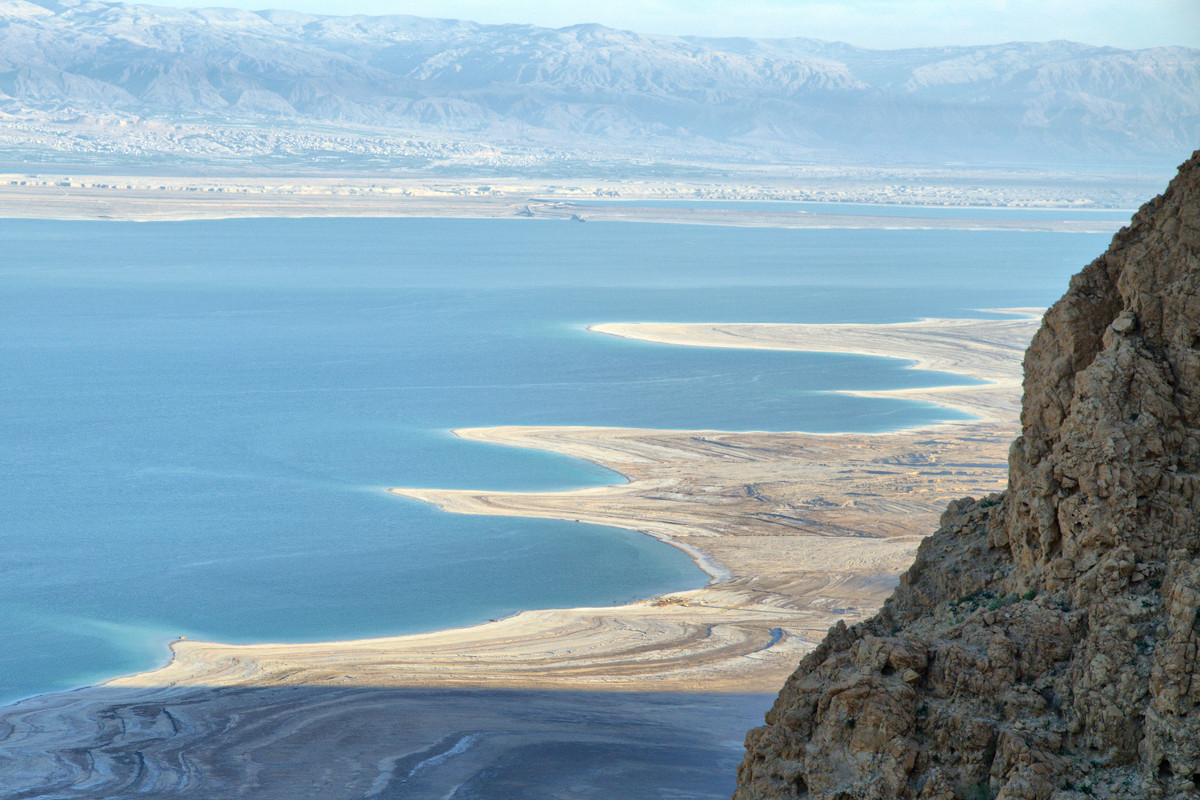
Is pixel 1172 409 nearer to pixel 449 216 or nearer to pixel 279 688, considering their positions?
pixel 279 688

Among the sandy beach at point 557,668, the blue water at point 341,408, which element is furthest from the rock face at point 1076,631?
the blue water at point 341,408

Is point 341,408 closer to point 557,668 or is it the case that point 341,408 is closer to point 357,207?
point 557,668

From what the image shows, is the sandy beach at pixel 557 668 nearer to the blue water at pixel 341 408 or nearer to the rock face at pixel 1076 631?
the blue water at pixel 341 408

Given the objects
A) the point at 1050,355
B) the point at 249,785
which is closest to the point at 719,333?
the point at 249,785

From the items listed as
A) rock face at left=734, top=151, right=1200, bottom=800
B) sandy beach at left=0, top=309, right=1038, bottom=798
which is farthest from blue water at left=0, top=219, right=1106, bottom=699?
rock face at left=734, top=151, right=1200, bottom=800

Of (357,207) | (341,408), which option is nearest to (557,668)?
(341,408)
